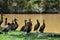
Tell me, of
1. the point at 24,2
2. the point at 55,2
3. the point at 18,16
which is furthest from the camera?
the point at 18,16

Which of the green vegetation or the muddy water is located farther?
the green vegetation

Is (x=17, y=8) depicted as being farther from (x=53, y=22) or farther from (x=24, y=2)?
(x=53, y=22)

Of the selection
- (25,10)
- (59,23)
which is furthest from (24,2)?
(59,23)

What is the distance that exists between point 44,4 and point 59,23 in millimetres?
1695

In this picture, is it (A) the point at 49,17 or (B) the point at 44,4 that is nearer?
(B) the point at 44,4

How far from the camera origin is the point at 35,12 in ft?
73.8

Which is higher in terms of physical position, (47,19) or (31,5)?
(31,5)

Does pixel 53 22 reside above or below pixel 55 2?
below

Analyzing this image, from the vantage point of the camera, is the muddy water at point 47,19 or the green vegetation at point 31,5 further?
the green vegetation at point 31,5

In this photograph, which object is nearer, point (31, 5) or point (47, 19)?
point (31, 5)

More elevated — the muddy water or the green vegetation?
the green vegetation

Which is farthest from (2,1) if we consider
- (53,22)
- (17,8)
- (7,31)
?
(7,31)

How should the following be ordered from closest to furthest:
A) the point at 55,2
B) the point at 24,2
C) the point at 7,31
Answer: the point at 7,31
the point at 55,2
the point at 24,2

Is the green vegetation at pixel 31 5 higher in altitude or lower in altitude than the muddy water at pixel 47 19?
higher
